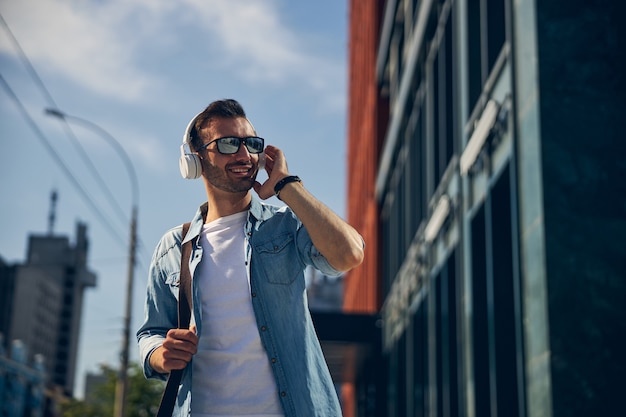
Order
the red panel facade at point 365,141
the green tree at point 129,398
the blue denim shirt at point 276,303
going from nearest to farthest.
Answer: the blue denim shirt at point 276,303 < the red panel facade at point 365,141 < the green tree at point 129,398

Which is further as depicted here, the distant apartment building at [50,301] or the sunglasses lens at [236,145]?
the distant apartment building at [50,301]

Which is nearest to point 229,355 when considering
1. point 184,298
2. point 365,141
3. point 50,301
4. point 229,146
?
point 184,298

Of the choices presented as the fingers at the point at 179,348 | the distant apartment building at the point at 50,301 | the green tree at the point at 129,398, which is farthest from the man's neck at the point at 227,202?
the distant apartment building at the point at 50,301

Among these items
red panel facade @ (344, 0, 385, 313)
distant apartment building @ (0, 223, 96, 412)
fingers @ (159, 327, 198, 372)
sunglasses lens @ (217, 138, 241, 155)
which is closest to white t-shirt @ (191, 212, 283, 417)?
fingers @ (159, 327, 198, 372)

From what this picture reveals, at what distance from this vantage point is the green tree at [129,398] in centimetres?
3950

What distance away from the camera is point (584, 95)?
8789 mm

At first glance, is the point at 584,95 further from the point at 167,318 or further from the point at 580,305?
the point at 167,318

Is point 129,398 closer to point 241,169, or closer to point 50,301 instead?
point 241,169

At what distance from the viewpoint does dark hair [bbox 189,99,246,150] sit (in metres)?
3.79

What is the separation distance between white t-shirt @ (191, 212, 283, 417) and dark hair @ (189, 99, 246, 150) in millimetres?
472

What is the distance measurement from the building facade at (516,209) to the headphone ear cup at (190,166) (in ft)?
16.9

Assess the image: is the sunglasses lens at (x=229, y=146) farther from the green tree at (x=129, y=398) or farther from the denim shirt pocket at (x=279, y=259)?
the green tree at (x=129, y=398)

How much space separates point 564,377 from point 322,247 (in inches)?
206

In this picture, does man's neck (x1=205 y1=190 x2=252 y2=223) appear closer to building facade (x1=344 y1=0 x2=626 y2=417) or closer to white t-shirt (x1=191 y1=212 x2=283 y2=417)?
white t-shirt (x1=191 y1=212 x2=283 y2=417)
